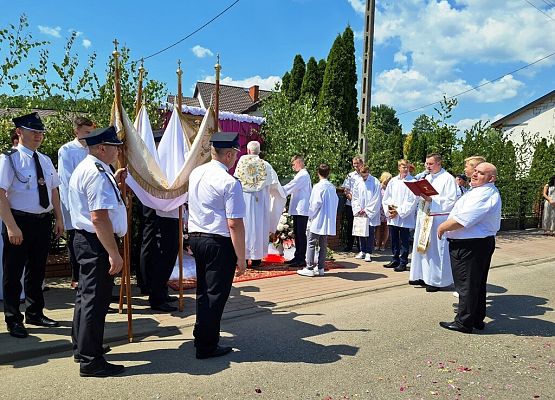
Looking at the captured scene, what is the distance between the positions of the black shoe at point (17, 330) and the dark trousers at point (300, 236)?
16.3 feet

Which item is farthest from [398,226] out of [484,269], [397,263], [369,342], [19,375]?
[19,375]

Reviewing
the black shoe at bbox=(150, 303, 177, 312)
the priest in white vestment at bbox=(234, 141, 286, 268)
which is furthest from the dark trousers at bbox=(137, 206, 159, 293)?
the priest in white vestment at bbox=(234, 141, 286, 268)

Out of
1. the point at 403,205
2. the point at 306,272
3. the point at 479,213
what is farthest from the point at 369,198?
the point at 479,213

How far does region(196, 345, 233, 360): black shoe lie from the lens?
170 inches

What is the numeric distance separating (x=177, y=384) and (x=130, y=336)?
1235 millimetres

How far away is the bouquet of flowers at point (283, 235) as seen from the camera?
30.6 ft

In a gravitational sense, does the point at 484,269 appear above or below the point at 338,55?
below

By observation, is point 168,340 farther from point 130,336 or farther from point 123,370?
point 123,370

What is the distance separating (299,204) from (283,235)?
99cm

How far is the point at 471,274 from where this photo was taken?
526 cm

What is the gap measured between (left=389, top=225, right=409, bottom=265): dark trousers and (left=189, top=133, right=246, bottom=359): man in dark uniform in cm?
501

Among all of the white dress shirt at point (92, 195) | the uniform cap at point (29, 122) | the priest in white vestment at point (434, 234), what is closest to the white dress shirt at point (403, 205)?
the priest in white vestment at point (434, 234)

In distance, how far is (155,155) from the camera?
233 inches

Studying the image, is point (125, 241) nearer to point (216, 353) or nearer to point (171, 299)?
point (216, 353)
